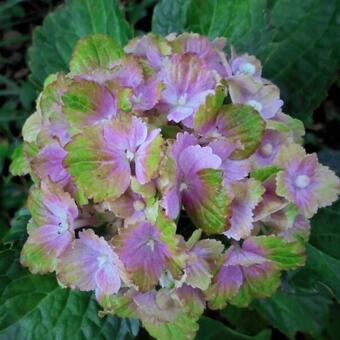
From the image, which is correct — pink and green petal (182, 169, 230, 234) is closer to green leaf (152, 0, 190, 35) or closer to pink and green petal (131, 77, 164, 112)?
pink and green petal (131, 77, 164, 112)

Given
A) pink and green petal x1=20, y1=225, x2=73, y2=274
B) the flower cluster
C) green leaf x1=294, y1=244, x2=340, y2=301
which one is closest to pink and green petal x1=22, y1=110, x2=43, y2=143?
the flower cluster

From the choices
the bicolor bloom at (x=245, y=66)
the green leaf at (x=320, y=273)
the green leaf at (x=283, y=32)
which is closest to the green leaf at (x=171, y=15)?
the green leaf at (x=283, y=32)

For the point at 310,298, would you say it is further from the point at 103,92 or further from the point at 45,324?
the point at 103,92

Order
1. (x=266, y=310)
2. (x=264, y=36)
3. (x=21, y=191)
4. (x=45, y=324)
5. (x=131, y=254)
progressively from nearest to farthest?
(x=131, y=254), (x=45, y=324), (x=264, y=36), (x=266, y=310), (x=21, y=191)

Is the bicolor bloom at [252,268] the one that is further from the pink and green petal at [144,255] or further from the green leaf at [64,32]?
the green leaf at [64,32]

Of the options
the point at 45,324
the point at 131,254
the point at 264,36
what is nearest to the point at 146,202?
the point at 131,254

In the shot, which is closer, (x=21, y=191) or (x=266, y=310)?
(x=266, y=310)
